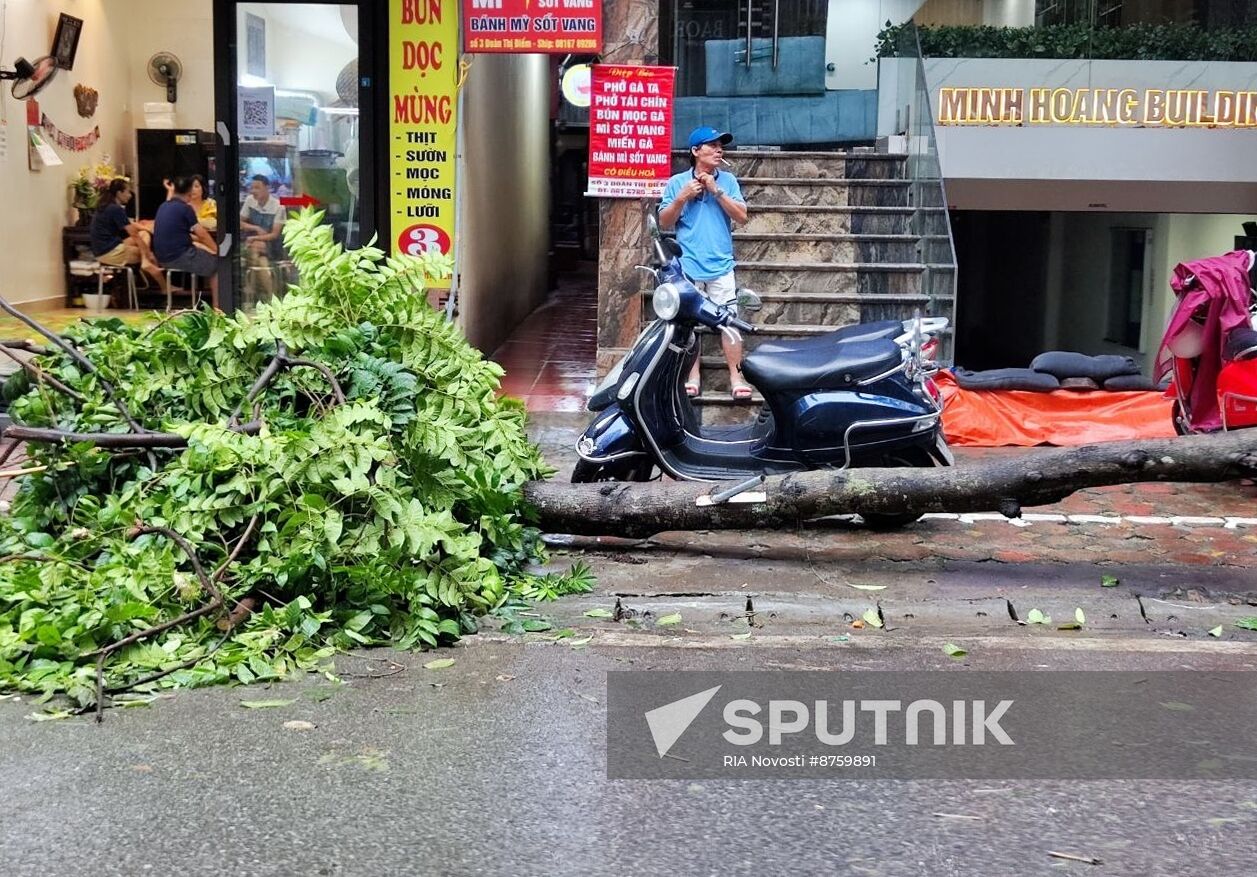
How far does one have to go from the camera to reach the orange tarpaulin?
9312mm

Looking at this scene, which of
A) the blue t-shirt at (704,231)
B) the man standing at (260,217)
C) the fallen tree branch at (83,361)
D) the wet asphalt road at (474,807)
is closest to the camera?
the wet asphalt road at (474,807)

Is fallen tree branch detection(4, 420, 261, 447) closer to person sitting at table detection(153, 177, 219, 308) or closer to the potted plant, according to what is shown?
person sitting at table detection(153, 177, 219, 308)

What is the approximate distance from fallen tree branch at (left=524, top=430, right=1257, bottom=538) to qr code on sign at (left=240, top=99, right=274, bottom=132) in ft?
17.9

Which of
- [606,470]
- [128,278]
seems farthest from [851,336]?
[128,278]

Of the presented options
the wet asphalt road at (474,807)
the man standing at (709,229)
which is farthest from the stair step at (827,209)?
the wet asphalt road at (474,807)

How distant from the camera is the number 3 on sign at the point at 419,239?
35.4 ft

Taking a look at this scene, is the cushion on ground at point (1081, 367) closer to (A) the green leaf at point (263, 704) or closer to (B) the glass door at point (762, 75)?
(B) the glass door at point (762, 75)

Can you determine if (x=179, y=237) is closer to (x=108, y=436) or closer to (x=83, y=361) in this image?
(x=83, y=361)

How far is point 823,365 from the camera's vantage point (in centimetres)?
696

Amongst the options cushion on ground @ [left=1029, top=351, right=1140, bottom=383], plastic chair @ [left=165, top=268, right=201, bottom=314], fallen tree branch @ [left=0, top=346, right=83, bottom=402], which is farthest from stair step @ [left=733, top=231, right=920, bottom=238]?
fallen tree branch @ [left=0, top=346, right=83, bottom=402]

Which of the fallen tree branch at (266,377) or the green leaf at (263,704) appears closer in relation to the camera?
the green leaf at (263,704)

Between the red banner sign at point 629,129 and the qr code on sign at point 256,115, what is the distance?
2592 millimetres

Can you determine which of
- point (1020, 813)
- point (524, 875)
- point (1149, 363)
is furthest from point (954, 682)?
point (1149, 363)

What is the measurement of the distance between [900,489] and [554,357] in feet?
24.4
